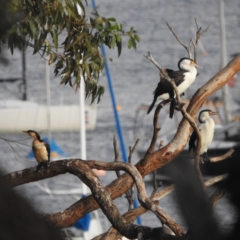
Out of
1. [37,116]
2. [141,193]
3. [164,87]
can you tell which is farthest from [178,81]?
[37,116]

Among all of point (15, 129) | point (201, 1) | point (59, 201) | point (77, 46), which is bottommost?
point (59, 201)

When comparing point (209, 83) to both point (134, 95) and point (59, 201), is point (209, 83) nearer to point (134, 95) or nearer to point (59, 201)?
point (59, 201)

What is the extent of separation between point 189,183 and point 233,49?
2418 centimetres

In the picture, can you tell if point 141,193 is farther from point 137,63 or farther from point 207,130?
point 137,63

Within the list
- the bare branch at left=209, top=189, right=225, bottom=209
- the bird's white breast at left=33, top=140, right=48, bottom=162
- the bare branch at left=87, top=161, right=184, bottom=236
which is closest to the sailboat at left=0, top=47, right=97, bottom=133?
the bird's white breast at left=33, top=140, right=48, bottom=162

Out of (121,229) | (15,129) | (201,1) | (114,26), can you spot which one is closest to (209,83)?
(114,26)

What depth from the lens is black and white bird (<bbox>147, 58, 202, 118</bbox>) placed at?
545 centimetres

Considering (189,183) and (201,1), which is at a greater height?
(201,1)

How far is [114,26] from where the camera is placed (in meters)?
4.58

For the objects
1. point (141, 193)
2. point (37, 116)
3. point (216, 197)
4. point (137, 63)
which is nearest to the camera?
point (216, 197)

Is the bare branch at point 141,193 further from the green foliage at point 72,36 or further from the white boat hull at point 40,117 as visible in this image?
the white boat hull at point 40,117

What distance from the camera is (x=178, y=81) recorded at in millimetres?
5836

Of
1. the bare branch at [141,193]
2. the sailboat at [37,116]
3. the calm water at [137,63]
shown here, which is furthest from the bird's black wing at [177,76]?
the calm water at [137,63]

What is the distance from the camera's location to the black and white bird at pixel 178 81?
545 centimetres
